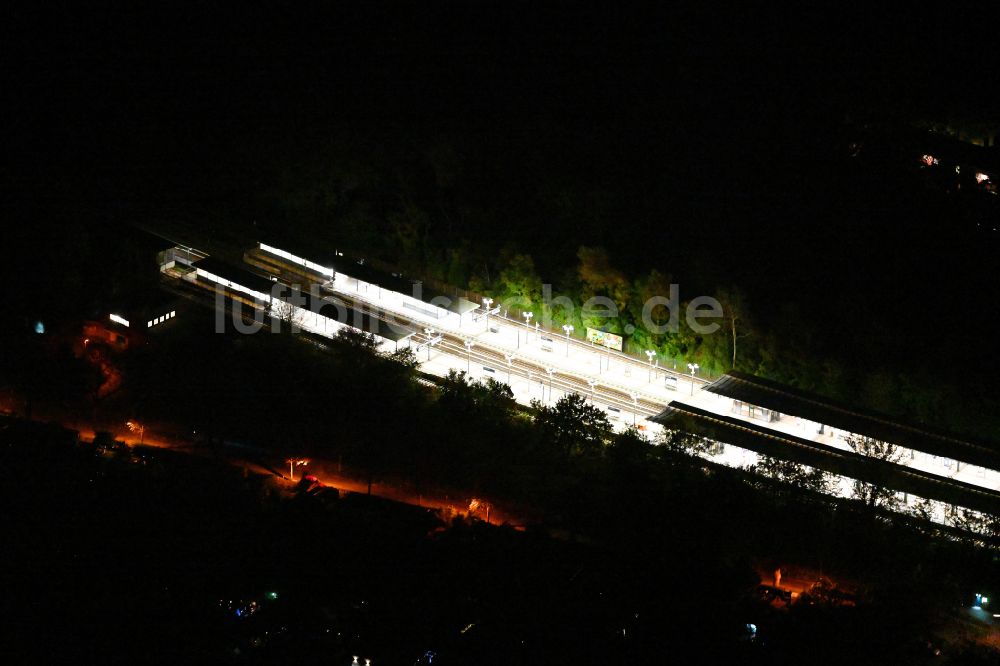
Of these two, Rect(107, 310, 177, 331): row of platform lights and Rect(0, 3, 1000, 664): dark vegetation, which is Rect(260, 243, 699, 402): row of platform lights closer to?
Rect(0, 3, 1000, 664): dark vegetation

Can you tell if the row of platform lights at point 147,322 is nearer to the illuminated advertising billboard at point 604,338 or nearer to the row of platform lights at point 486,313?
the row of platform lights at point 486,313

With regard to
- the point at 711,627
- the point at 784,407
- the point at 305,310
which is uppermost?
the point at 305,310

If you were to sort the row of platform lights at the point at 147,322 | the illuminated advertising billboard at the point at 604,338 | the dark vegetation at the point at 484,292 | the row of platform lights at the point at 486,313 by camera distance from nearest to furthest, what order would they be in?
the dark vegetation at the point at 484,292
the row of platform lights at the point at 486,313
the illuminated advertising billboard at the point at 604,338
the row of platform lights at the point at 147,322

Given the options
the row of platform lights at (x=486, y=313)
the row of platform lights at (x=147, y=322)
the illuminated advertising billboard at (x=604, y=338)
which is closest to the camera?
the row of platform lights at (x=486, y=313)

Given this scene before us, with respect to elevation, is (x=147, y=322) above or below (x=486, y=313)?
below

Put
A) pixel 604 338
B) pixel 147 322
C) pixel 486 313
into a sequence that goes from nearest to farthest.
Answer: pixel 604 338 < pixel 147 322 < pixel 486 313

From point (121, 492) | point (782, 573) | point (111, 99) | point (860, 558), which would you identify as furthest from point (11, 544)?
point (111, 99)

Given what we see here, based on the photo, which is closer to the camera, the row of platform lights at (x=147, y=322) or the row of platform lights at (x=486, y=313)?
the row of platform lights at (x=486, y=313)

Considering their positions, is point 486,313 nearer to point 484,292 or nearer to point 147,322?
point 484,292

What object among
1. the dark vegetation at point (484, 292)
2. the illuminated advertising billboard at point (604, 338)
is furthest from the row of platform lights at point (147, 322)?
the illuminated advertising billboard at point (604, 338)

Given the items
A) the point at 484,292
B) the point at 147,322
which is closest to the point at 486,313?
the point at 484,292

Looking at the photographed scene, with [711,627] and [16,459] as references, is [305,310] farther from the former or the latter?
[711,627]
